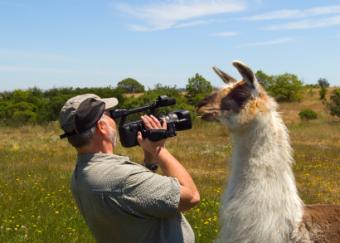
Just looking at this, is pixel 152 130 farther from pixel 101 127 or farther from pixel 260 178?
pixel 260 178

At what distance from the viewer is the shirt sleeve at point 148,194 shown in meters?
2.88

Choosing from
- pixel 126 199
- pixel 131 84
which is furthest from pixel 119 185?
pixel 131 84

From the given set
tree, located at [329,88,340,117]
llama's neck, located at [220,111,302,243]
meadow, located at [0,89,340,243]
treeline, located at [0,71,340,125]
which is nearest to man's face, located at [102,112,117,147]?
llama's neck, located at [220,111,302,243]

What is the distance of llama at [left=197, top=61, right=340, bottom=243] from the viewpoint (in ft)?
12.4

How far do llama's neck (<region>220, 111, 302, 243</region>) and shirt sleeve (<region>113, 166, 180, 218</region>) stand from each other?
3.48 ft

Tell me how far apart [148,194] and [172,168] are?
26 cm

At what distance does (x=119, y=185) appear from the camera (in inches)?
114

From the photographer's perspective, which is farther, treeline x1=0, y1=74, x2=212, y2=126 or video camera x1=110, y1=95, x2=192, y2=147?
treeline x1=0, y1=74, x2=212, y2=126

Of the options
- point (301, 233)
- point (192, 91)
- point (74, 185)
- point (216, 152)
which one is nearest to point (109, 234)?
point (74, 185)

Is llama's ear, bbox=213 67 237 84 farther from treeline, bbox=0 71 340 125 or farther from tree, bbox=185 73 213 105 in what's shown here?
tree, bbox=185 73 213 105

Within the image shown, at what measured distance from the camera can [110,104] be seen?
3.18 metres

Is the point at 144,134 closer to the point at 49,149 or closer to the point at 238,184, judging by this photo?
the point at 238,184

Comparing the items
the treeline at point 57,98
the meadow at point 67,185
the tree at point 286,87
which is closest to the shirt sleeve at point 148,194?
the meadow at point 67,185

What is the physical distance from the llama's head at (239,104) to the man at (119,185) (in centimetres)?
77
